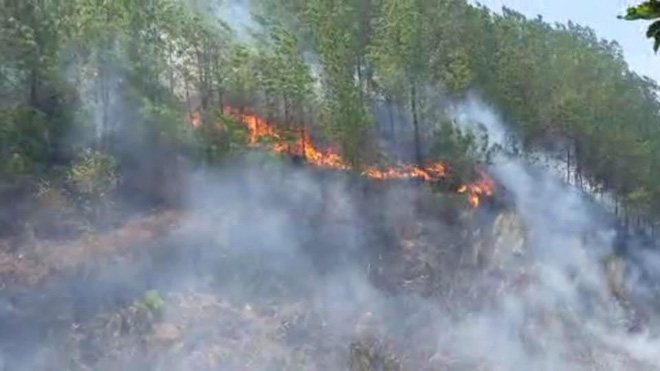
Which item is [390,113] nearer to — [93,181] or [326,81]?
[326,81]

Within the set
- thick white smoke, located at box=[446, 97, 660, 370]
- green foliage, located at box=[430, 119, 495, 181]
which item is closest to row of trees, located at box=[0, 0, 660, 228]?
green foliage, located at box=[430, 119, 495, 181]

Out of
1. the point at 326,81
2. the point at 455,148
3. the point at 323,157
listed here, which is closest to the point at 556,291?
the point at 455,148

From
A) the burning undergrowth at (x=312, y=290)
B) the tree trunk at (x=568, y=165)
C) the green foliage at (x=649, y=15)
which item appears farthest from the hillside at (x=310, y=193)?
the green foliage at (x=649, y=15)

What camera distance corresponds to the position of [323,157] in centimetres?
3938

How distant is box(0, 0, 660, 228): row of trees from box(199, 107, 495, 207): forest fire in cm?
65

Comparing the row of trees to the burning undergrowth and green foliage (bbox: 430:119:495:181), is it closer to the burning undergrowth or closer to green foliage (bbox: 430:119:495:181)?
green foliage (bbox: 430:119:495:181)

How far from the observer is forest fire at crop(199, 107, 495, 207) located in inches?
1492

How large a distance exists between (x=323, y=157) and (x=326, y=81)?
3.82 metres

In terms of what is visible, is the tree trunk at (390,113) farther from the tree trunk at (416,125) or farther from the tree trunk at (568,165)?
the tree trunk at (568,165)

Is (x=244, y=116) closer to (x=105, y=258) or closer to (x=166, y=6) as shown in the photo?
(x=166, y=6)

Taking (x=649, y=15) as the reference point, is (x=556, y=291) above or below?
below

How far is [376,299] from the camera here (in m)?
34.0

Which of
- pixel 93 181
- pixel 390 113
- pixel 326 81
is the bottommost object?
pixel 93 181

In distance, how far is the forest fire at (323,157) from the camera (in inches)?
1492
